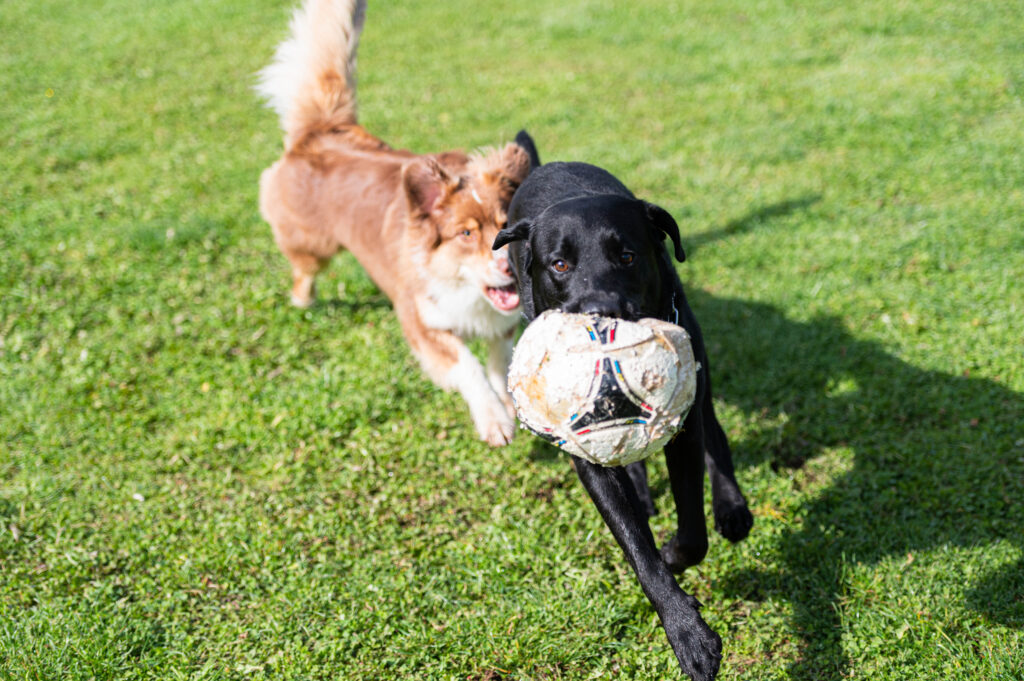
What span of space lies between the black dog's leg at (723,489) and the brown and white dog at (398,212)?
116cm

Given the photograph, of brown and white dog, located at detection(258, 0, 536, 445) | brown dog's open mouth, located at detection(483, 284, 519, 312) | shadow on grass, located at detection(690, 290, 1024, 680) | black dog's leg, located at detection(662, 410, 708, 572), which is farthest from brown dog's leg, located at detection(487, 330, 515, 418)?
black dog's leg, located at detection(662, 410, 708, 572)

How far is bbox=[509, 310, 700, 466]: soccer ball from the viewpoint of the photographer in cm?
246

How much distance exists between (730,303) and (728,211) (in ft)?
4.93

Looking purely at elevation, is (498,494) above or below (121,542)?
below

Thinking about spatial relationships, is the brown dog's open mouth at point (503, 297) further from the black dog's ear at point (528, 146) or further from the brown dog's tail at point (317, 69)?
the brown dog's tail at point (317, 69)

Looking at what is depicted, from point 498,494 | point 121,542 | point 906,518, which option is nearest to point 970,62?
point 906,518

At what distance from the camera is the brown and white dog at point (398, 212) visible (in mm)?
4602

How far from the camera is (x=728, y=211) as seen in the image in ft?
22.8

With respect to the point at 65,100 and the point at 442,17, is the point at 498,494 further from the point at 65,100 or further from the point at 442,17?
the point at 442,17

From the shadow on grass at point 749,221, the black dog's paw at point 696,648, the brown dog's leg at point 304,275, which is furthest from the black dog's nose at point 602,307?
the shadow on grass at point 749,221

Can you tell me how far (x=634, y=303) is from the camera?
2.75m

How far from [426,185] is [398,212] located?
1.43 feet

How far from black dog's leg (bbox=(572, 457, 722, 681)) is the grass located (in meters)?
0.62

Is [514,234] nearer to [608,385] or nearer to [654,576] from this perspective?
[608,385]
